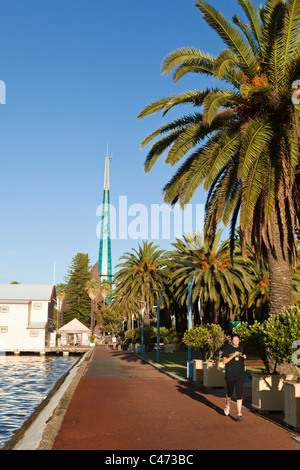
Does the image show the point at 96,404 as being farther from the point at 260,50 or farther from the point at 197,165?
the point at 260,50

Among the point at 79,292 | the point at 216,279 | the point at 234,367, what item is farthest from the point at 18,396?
the point at 79,292

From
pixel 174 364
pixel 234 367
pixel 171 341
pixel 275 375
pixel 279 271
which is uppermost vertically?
pixel 279 271

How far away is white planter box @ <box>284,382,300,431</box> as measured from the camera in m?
9.48

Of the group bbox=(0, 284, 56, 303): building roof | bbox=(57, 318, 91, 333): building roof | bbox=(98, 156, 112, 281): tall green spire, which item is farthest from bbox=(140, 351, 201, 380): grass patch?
bbox=(98, 156, 112, 281): tall green spire

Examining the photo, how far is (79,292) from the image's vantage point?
134m

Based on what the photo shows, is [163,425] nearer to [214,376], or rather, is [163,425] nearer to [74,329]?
[214,376]

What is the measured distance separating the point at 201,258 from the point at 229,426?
35542 mm

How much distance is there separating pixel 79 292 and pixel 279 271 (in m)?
121

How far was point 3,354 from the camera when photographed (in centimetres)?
6234

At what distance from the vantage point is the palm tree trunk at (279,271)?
15.6m

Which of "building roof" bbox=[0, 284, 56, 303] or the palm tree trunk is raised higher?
"building roof" bbox=[0, 284, 56, 303]

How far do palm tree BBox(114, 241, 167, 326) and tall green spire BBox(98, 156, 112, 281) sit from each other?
111418mm

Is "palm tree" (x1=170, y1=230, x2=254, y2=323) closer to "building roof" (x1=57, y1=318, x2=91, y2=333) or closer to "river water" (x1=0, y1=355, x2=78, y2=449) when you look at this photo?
"river water" (x1=0, y1=355, x2=78, y2=449)
